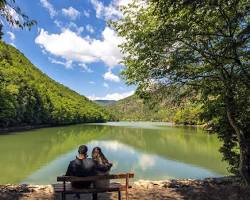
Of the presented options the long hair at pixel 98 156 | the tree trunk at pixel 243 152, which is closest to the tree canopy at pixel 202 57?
the tree trunk at pixel 243 152

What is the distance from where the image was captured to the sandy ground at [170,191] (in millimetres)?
10683

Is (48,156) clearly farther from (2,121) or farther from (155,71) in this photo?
(2,121)

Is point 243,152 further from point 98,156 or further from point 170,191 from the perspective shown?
point 98,156

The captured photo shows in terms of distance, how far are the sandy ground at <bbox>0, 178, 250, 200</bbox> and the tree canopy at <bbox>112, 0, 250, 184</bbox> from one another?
0.76 metres

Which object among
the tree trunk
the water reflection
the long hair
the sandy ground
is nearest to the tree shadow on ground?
the sandy ground

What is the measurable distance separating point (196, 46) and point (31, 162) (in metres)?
Answer: 21.8

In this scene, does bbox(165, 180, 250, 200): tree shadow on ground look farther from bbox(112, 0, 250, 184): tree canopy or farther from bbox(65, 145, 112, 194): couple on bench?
bbox(65, 145, 112, 194): couple on bench

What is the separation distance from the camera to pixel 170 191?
11.5 metres

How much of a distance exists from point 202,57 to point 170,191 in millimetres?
3885

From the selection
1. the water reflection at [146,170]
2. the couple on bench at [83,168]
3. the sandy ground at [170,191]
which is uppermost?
the couple on bench at [83,168]

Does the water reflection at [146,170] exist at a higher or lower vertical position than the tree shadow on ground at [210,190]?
lower

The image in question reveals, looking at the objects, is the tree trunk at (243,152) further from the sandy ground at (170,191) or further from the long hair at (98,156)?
the long hair at (98,156)

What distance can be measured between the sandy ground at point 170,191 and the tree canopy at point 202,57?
0.76 meters

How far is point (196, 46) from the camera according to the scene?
1110 centimetres
